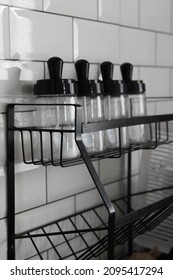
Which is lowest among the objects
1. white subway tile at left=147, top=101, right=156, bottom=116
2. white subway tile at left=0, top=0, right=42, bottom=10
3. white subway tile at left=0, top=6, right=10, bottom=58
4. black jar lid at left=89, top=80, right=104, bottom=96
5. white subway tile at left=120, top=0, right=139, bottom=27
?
white subway tile at left=147, top=101, right=156, bottom=116

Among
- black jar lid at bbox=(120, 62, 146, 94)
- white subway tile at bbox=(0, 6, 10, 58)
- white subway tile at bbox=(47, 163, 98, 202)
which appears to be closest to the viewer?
white subway tile at bbox=(0, 6, 10, 58)

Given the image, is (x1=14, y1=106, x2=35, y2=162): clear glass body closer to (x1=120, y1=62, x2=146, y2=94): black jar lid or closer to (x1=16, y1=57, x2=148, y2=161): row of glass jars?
(x1=16, y1=57, x2=148, y2=161): row of glass jars

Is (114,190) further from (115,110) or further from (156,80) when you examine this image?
(156,80)

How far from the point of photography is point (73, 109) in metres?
0.74

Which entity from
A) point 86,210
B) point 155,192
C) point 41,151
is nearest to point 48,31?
point 41,151

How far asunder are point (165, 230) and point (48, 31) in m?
0.59

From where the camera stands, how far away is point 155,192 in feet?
3.59

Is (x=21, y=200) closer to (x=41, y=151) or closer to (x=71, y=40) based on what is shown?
(x=41, y=151)

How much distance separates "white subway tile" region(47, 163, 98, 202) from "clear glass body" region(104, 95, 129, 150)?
0.32 feet

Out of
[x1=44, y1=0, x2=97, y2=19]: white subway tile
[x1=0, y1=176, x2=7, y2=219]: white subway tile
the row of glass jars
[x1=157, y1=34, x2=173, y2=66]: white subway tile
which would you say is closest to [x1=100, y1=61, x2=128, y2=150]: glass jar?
the row of glass jars

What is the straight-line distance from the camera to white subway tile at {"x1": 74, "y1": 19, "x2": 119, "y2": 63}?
86 centimetres

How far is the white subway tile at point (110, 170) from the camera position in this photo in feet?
3.23

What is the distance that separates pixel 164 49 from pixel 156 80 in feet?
0.33

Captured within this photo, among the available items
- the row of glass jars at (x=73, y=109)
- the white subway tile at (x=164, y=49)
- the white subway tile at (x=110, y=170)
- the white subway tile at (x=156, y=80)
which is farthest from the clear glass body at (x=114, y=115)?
the white subway tile at (x=164, y=49)
